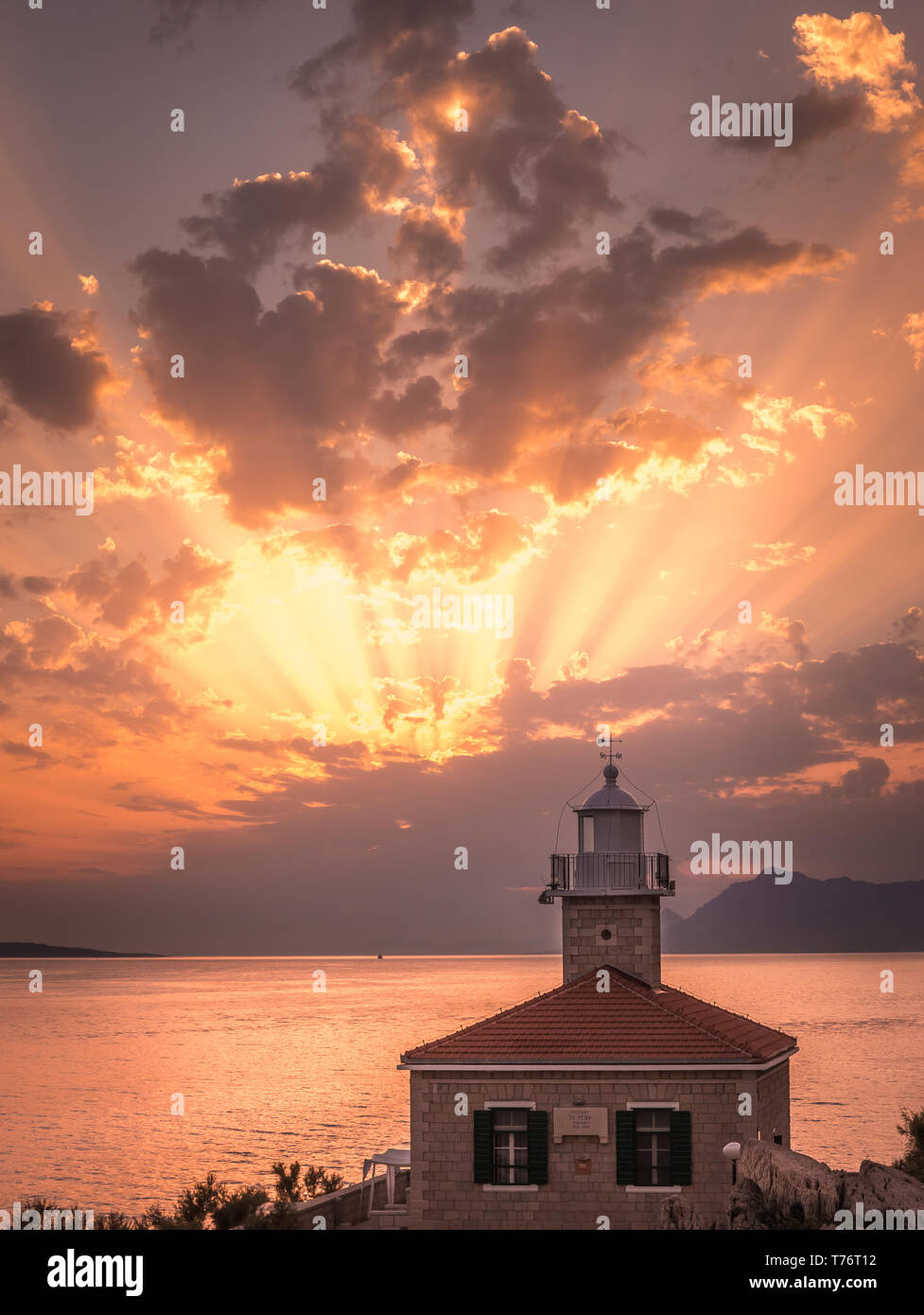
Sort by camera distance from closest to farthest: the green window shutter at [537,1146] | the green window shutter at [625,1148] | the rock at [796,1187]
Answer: the rock at [796,1187] < the green window shutter at [625,1148] < the green window shutter at [537,1146]

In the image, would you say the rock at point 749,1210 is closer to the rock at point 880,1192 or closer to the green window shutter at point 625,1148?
the rock at point 880,1192

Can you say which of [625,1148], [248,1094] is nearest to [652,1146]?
[625,1148]

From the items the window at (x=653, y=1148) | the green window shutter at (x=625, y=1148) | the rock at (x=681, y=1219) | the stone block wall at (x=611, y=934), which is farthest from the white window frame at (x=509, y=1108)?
the stone block wall at (x=611, y=934)

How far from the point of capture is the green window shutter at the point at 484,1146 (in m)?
24.4

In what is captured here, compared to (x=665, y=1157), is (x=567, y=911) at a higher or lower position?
higher

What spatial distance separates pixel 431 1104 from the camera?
2494 cm

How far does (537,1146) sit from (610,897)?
6.33 metres

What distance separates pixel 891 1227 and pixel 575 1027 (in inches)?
356

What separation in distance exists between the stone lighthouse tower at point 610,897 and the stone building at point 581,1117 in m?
2.91

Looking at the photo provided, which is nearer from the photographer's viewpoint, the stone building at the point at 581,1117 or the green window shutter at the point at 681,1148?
the green window shutter at the point at 681,1148
